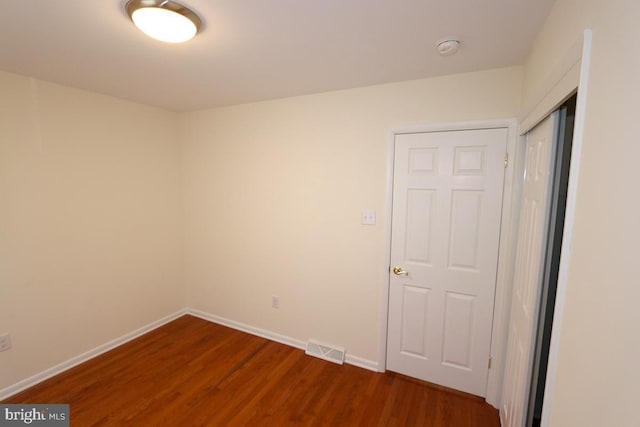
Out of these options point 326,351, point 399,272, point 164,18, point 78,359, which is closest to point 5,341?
point 78,359

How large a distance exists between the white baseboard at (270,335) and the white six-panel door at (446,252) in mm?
291

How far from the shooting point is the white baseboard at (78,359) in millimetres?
2119

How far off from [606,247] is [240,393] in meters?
2.36

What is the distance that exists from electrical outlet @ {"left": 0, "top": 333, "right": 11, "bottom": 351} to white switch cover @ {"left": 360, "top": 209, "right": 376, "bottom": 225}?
111 inches

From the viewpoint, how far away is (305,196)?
8.55 feet

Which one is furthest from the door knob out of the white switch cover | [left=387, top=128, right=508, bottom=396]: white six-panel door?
the white switch cover

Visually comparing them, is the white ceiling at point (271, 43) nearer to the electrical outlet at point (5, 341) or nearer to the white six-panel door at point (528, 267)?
the white six-panel door at point (528, 267)

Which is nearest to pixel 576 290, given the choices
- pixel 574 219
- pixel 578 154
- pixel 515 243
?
pixel 574 219

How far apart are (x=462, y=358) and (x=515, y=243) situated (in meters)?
0.98

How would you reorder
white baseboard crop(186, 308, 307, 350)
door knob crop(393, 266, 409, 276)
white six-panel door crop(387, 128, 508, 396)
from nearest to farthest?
white six-panel door crop(387, 128, 508, 396) → door knob crop(393, 266, 409, 276) → white baseboard crop(186, 308, 307, 350)

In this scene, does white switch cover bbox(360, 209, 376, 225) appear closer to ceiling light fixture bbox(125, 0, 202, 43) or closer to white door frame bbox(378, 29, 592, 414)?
white door frame bbox(378, 29, 592, 414)

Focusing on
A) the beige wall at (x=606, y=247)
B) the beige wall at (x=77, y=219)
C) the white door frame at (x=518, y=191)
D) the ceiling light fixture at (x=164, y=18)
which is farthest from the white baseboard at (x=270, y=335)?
the ceiling light fixture at (x=164, y=18)

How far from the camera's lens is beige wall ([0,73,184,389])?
2092mm

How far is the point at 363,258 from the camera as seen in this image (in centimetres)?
240
